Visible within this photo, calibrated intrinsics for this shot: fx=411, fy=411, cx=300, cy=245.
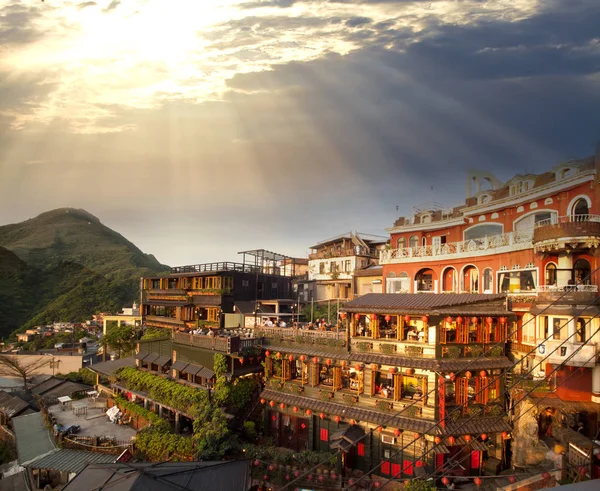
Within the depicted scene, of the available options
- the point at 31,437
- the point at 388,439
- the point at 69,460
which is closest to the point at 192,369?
the point at 69,460

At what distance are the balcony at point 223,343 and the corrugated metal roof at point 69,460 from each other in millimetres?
9393

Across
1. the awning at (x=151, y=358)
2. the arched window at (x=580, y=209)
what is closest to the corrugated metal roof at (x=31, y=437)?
the awning at (x=151, y=358)

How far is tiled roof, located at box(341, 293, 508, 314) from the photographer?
78.9ft

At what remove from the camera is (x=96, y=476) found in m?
17.7

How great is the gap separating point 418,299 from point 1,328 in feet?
308

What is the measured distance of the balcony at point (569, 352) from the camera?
889 inches

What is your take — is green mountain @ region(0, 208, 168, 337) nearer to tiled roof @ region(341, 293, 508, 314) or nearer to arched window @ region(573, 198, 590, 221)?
tiled roof @ region(341, 293, 508, 314)

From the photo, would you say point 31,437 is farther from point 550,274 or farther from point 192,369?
point 550,274

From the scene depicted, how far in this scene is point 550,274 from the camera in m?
26.6

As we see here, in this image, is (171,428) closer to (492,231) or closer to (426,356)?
(426,356)

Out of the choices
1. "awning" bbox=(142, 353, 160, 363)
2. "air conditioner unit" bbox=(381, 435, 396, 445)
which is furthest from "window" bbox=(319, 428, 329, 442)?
"awning" bbox=(142, 353, 160, 363)

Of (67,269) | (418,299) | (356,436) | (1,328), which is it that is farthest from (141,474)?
(67,269)

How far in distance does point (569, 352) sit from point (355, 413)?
12969 millimetres

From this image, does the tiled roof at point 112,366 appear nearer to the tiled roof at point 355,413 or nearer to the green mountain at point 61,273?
the tiled roof at point 355,413
